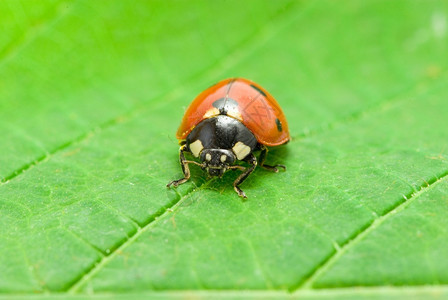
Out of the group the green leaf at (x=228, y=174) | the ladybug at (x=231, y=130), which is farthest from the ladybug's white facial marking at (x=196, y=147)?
the green leaf at (x=228, y=174)

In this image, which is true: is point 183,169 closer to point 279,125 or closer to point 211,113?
point 211,113

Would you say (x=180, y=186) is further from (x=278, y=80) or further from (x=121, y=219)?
(x=278, y=80)

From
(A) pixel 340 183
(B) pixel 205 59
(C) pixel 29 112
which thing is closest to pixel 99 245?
(A) pixel 340 183

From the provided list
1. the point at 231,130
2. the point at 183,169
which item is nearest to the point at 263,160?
the point at 231,130

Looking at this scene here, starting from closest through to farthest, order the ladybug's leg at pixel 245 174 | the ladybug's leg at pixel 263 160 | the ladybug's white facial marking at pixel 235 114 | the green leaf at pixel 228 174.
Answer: the green leaf at pixel 228 174, the ladybug's leg at pixel 245 174, the ladybug's white facial marking at pixel 235 114, the ladybug's leg at pixel 263 160

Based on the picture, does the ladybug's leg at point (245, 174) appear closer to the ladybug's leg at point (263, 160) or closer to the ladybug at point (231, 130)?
the ladybug at point (231, 130)

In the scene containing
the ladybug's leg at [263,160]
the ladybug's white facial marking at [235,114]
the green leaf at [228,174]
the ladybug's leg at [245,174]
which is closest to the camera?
the green leaf at [228,174]

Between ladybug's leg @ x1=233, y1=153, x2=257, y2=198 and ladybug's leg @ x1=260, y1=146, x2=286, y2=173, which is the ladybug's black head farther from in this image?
ladybug's leg @ x1=260, y1=146, x2=286, y2=173
